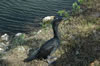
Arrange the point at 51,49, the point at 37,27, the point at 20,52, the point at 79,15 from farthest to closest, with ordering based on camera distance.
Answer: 1. the point at 37,27
2. the point at 79,15
3. the point at 20,52
4. the point at 51,49

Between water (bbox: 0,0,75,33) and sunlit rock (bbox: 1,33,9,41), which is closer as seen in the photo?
sunlit rock (bbox: 1,33,9,41)

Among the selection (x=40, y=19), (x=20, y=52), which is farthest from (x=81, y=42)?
(x=40, y=19)

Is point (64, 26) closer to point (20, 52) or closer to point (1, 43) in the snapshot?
point (20, 52)

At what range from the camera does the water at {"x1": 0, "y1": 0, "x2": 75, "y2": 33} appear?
1105cm

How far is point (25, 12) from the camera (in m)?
12.6

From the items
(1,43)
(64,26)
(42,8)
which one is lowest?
(1,43)

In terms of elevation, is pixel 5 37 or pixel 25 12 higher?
pixel 25 12

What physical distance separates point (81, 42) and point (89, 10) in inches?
141

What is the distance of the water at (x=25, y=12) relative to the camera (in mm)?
11049

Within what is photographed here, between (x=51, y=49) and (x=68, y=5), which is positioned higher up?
(x=68, y=5)

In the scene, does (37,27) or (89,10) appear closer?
(89,10)

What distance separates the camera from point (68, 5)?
42.7 ft

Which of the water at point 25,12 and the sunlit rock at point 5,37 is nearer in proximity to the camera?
the sunlit rock at point 5,37

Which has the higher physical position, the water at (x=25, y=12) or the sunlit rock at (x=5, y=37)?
the water at (x=25, y=12)
